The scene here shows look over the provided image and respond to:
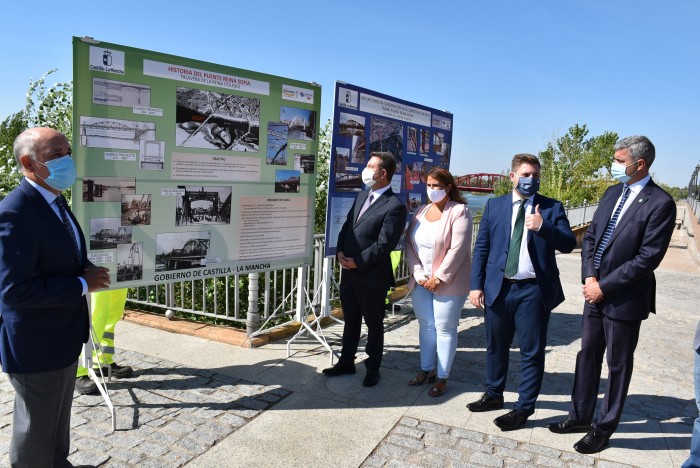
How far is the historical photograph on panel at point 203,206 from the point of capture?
13.7 feet

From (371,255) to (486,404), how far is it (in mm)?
1487

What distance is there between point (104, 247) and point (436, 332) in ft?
9.02

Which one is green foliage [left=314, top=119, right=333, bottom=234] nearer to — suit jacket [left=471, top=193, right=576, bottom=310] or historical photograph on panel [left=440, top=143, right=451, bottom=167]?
historical photograph on panel [left=440, top=143, right=451, bottom=167]

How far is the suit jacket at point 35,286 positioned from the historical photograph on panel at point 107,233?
42.2 inches

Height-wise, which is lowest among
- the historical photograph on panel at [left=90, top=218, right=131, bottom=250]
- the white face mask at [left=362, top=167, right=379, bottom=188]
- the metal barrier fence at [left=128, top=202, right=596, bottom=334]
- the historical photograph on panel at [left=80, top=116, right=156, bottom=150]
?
the metal barrier fence at [left=128, top=202, right=596, bottom=334]

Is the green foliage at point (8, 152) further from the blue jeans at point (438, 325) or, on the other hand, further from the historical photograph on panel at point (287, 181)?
the blue jeans at point (438, 325)

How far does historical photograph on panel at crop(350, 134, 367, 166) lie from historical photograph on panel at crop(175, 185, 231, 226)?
144cm

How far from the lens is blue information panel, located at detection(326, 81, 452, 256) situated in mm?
5105

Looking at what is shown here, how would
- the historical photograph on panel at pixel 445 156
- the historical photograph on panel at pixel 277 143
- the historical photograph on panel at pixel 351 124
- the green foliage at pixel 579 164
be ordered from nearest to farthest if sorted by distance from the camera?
1. the historical photograph on panel at pixel 277 143
2. the historical photograph on panel at pixel 351 124
3. the historical photograph on panel at pixel 445 156
4. the green foliage at pixel 579 164

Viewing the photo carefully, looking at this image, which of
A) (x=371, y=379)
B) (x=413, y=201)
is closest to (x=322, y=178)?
(x=413, y=201)

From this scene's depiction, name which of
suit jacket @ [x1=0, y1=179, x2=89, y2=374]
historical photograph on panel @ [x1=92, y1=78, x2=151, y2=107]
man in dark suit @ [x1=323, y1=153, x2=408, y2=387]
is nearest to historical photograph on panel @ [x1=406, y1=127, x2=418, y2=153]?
man in dark suit @ [x1=323, y1=153, x2=408, y2=387]

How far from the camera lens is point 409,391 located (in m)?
4.45

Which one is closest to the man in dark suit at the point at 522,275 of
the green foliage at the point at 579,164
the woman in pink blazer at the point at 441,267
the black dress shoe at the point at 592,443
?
the woman in pink blazer at the point at 441,267

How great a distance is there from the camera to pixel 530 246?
12.2 ft
